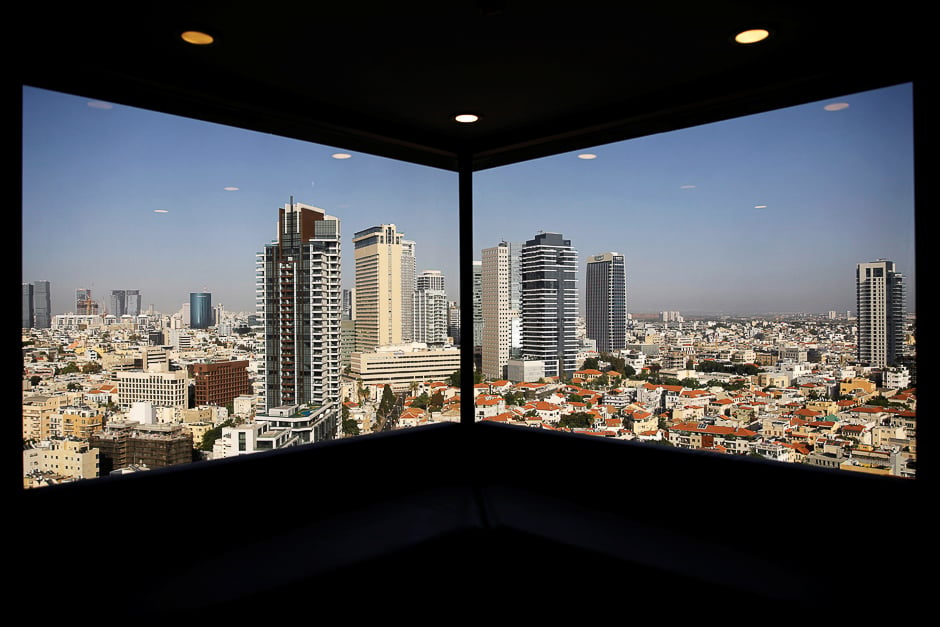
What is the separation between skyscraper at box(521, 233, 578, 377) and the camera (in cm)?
380

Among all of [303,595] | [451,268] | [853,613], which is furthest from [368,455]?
[853,613]

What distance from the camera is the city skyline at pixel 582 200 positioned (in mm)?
2482

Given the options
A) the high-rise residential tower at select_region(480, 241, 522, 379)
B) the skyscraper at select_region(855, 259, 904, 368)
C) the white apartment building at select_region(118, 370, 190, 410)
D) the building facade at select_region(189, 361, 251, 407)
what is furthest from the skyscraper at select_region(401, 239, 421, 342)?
the skyscraper at select_region(855, 259, 904, 368)

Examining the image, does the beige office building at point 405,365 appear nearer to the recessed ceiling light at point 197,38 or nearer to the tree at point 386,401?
the tree at point 386,401

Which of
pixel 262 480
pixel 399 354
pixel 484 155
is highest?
pixel 484 155

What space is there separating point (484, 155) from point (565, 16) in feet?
5.67

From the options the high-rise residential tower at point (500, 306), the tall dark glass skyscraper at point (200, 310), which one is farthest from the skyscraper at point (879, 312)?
the tall dark glass skyscraper at point (200, 310)

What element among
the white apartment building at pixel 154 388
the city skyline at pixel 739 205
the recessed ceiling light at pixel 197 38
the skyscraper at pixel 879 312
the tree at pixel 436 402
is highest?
the recessed ceiling light at pixel 197 38

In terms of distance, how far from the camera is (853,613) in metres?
2.01

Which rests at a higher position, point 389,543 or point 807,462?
point 807,462

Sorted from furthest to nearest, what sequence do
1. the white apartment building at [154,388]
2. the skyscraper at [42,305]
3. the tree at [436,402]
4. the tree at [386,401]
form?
Result: 1. the tree at [436,402]
2. the tree at [386,401]
3. the white apartment building at [154,388]
4. the skyscraper at [42,305]

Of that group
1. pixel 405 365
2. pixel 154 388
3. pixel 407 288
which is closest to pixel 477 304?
pixel 407 288

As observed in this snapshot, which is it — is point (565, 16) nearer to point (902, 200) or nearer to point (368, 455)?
point (902, 200)

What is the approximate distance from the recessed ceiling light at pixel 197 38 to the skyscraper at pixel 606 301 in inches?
94.6
